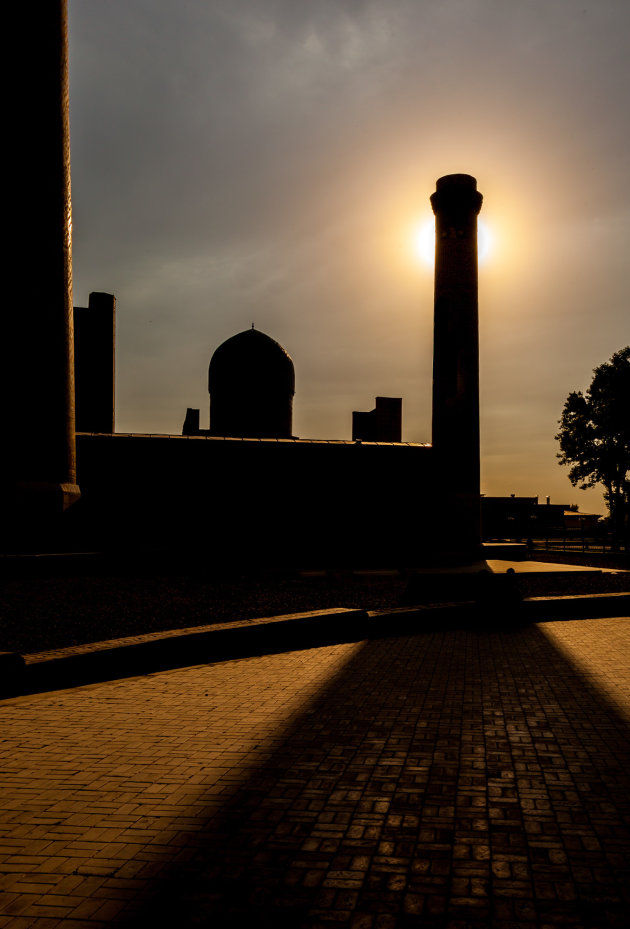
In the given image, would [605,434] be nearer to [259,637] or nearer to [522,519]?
[522,519]

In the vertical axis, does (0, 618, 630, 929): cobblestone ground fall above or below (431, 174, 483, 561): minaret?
below

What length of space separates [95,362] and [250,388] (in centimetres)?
883

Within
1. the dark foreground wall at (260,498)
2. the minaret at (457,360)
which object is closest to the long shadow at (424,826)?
the dark foreground wall at (260,498)

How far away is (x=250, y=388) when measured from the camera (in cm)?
3472

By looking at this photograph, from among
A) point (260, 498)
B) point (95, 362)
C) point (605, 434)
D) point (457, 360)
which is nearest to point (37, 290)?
point (260, 498)

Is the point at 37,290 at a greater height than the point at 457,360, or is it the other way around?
the point at 457,360

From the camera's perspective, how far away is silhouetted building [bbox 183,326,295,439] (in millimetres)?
34719

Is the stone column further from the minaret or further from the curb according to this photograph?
the minaret

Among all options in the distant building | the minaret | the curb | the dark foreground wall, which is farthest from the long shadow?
the distant building

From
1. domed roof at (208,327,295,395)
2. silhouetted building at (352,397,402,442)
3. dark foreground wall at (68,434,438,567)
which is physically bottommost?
dark foreground wall at (68,434,438,567)

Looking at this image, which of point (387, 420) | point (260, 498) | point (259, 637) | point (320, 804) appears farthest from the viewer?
point (387, 420)

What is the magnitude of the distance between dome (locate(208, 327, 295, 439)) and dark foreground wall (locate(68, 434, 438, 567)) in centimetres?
1188

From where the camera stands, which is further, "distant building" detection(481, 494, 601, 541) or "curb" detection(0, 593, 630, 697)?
"distant building" detection(481, 494, 601, 541)

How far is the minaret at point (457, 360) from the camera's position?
25.1 m
